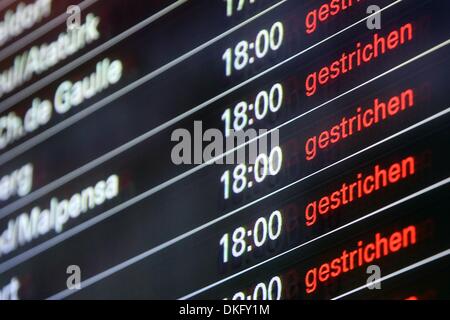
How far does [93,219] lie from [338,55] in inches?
44.7

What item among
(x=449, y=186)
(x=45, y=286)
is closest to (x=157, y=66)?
(x=45, y=286)

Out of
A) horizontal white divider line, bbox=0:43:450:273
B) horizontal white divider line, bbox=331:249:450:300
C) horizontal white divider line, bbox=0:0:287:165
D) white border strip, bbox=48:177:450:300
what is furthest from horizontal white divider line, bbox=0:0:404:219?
horizontal white divider line, bbox=331:249:450:300

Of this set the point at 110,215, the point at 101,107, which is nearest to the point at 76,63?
the point at 101,107

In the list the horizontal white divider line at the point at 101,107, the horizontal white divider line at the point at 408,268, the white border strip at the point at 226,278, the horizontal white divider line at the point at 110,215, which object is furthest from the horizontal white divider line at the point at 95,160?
the horizontal white divider line at the point at 408,268

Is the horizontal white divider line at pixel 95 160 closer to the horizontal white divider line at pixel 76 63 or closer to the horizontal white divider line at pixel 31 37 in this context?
the horizontal white divider line at pixel 76 63

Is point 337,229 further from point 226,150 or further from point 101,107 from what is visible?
point 101,107

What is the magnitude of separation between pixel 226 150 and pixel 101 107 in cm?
65

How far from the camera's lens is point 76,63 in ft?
17.5

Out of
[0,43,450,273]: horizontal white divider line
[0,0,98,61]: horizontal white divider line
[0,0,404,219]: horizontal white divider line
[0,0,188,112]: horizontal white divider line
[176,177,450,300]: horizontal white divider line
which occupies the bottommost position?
[176,177,450,300]: horizontal white divider line

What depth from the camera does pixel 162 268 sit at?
15.5 ft

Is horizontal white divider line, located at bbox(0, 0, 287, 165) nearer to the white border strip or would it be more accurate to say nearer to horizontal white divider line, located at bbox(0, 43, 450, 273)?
horizontal white divider line, located at bbox(0, 43, 450, 273)

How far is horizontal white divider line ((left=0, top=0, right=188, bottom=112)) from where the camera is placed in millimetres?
5109

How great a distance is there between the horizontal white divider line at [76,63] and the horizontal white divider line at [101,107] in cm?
21

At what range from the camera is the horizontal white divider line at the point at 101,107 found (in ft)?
16.2
